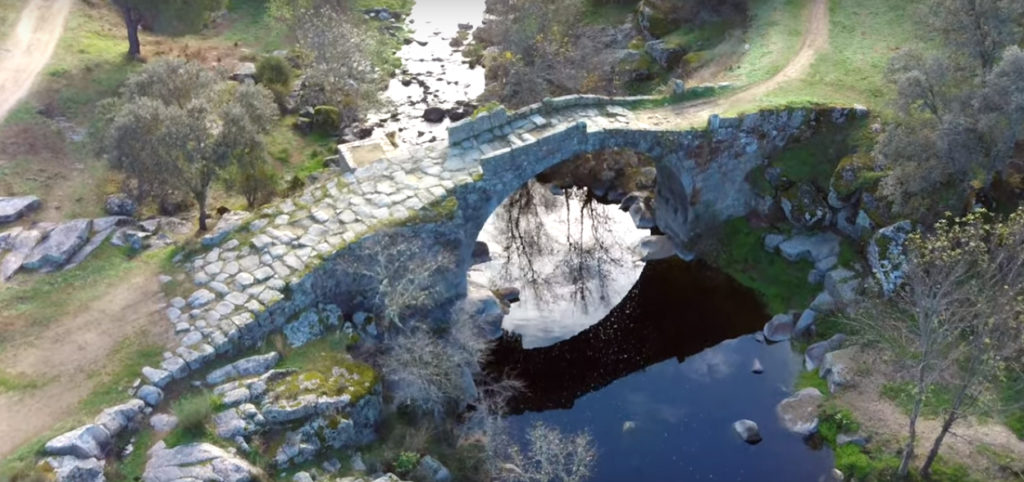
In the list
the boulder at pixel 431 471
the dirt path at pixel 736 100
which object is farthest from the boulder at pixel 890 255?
the boulder at pixel 431 471

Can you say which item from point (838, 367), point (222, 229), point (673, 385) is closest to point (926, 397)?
point (838, 367)

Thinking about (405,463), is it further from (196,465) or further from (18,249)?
(18,249)

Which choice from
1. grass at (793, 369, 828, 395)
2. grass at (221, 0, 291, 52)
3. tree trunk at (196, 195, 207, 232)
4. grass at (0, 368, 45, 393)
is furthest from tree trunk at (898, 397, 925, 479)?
grass at (221, 0, 291, 52)

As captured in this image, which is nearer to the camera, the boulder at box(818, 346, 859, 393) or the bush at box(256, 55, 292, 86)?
the boulder at box(818, 346, 859, 393)

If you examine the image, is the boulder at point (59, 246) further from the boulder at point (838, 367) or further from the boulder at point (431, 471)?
the boulder at point (838, 367)

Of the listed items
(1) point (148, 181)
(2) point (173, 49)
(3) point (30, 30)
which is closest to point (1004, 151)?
(1) point (148, 181)

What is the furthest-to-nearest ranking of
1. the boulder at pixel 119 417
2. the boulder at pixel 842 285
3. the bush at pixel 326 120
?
the bush at pixel 326 120
the boulder at pixel 842 285
the boulder at pixel 119 417

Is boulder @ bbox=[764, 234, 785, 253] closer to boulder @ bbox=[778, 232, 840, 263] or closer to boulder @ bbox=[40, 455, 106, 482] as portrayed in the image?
Answer: boulder @ bbox=[778, 232, 840, 263]
